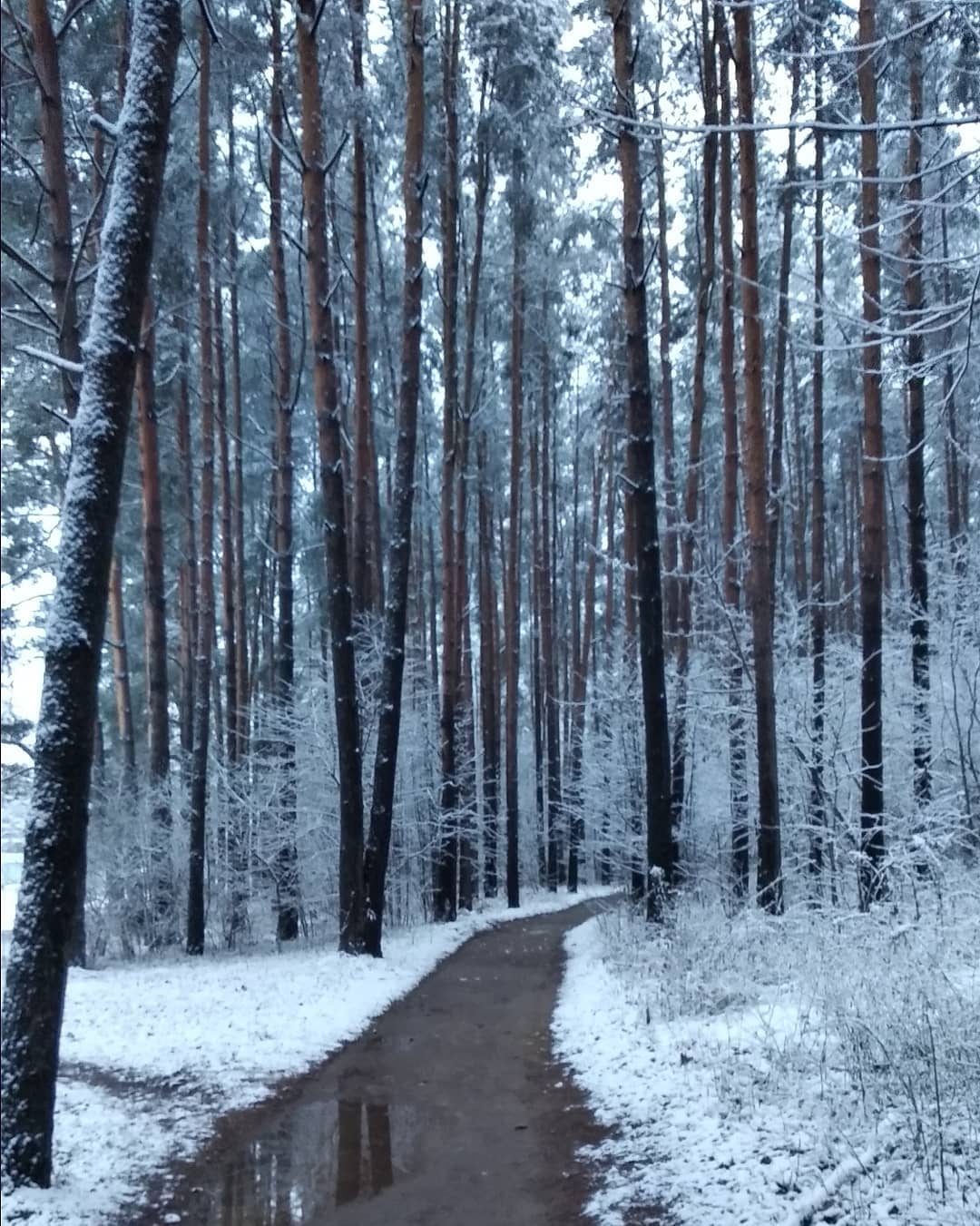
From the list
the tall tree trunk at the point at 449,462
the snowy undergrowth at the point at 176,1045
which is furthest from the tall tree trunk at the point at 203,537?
the tall tree trunk at the point at 449,462

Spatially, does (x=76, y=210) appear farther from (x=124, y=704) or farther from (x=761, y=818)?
(x=761, y=818)

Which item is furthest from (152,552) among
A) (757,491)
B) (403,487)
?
(757,491)

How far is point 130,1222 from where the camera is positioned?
202 inches

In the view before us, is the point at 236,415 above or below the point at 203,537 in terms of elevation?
above

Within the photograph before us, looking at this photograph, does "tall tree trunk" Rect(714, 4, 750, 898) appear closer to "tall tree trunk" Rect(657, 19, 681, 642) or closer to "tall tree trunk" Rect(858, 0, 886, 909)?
"tall tree trunk" Rect(858, 0, 886, 909)

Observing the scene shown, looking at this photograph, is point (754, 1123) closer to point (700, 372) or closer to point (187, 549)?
point (700, 372)

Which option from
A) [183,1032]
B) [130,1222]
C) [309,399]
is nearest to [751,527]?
[183,1032]

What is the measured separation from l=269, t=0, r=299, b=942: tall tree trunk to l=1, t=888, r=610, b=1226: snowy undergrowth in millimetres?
2685

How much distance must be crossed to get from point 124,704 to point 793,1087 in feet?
62.8

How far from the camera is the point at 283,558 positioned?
16.5 meters

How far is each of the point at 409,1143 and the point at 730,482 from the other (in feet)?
36.2

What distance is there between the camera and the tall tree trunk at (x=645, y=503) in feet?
37.9

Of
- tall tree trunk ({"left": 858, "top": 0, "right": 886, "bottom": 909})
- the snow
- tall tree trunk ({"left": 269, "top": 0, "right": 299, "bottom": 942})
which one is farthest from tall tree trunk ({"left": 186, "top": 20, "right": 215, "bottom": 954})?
tall tree trunk ({"left": 858, "top": 0, "right": 886, "bottom": 909})

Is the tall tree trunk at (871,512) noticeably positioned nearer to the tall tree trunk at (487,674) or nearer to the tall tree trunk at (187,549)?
the tall tree trunk at (487,674)
